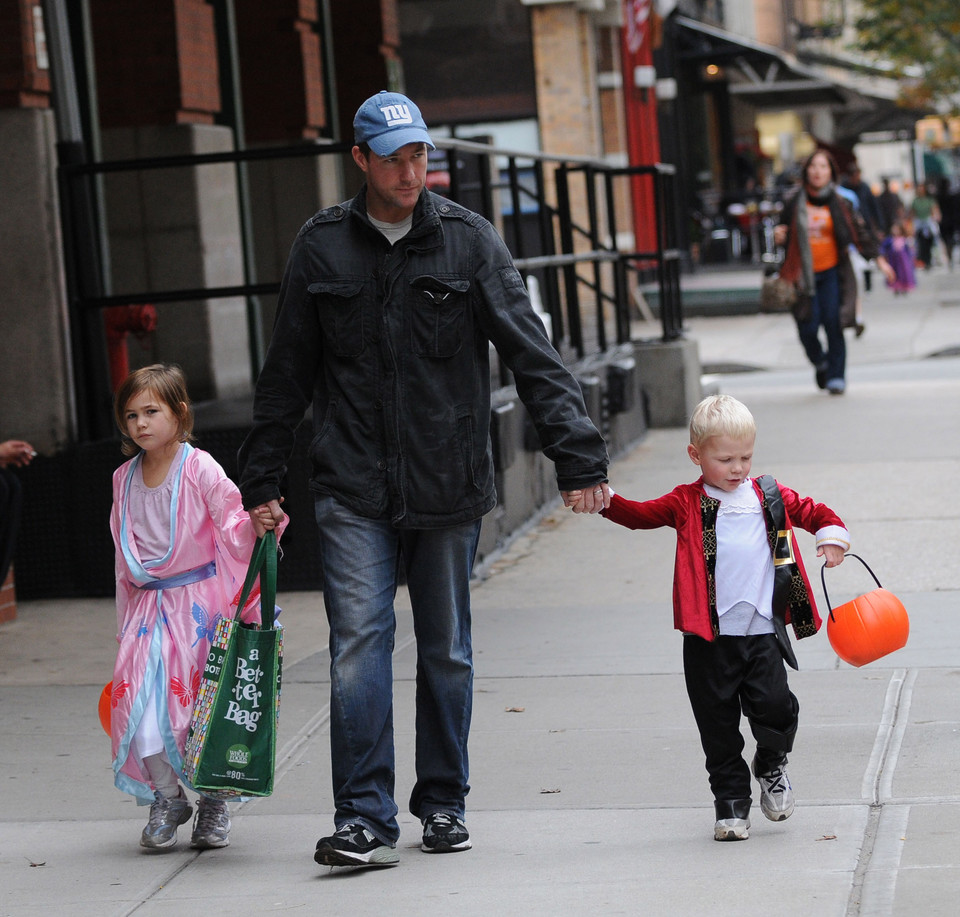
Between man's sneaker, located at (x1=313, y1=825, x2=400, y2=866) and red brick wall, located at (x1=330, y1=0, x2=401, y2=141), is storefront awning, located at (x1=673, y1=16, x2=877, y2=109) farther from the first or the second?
man's sneaker, located at (x1=313, y1=825, x2=400, y2=866)

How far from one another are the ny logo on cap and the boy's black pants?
56.0 inches

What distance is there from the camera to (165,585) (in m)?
4.69

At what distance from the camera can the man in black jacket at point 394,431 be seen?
14.1 ft

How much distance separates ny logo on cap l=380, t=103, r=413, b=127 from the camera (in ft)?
13.9

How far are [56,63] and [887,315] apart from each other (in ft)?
57.2

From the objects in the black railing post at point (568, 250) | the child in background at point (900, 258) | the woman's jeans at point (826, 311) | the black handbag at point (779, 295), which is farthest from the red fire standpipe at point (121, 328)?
the child in background at point (900, 258)

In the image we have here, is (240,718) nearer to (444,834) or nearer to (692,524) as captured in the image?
(444,834)

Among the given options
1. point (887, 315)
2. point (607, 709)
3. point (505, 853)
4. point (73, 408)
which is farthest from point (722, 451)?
point (887, 315)

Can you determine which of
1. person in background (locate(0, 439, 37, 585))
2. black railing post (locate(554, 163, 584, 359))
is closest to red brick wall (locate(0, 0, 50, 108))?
person in background (locate(0, 439, 37, 585))

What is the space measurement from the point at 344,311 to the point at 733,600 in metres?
1.18

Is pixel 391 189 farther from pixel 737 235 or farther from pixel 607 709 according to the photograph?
pixel 737 235

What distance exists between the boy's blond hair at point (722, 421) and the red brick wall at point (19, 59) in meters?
4.52

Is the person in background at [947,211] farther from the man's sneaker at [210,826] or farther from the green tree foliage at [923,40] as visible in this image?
the man's sneaker at [210,826]

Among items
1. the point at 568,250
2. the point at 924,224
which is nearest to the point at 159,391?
the point at 568,250
